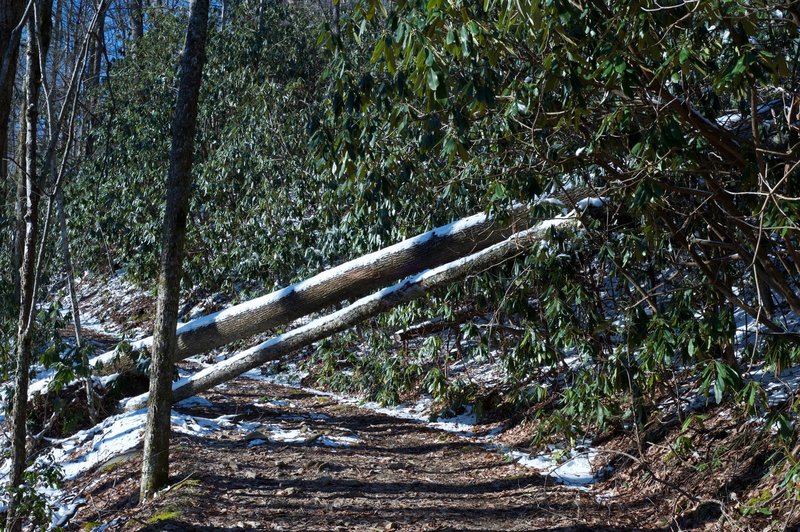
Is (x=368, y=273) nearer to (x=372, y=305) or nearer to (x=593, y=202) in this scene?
(x=372, y=305)

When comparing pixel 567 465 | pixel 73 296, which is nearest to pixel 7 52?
pixel 73 296

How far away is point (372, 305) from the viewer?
6.75m

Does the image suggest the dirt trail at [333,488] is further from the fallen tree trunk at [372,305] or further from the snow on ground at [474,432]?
the fallen tree trunk at [372,305]

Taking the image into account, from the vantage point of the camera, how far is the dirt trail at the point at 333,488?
4832mm

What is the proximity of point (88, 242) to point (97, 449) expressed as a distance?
10.9 metres

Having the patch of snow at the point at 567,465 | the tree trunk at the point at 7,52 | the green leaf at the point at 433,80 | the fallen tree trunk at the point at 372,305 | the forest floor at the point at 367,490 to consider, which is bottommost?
the patch of snow at the point at 567,465

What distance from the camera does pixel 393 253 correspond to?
6633 millimetres

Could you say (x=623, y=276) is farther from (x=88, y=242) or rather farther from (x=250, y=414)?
(x=88, y=242)

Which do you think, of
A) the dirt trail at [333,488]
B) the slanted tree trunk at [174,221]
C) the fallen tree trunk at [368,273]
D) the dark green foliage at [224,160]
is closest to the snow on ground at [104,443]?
the dirt trail at [333,488]

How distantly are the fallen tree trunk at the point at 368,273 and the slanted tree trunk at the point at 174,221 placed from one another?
6.08 feet

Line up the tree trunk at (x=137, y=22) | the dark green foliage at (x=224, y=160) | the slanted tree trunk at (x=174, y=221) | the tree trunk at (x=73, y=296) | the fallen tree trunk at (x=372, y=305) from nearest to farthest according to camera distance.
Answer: the slanted tree trunk at (x=174, y=221) → the fallen tree trunk at (x=372, y=305) → the tree trunk at (x=73, y=296) → the dark green foliage at (x=224, y=160) → the tree trunk at (x=137, y=22)

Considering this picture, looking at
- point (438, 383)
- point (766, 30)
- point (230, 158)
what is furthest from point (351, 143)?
point (230, 158)

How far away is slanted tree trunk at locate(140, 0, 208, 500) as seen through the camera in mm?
4812

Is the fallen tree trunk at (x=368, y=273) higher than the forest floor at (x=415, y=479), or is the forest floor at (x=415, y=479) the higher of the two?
the fallen tree trunk at (x=368, y=273)
